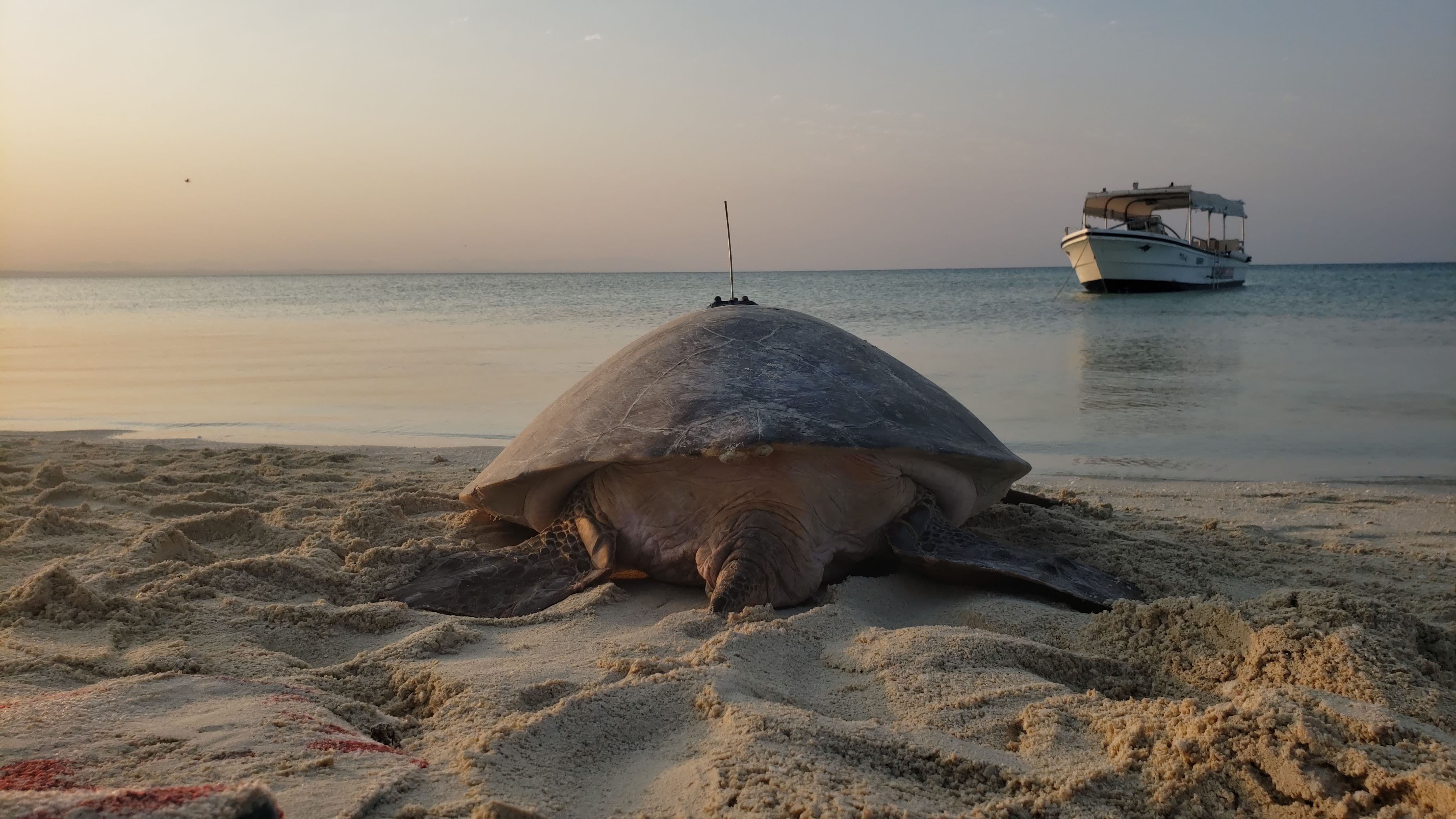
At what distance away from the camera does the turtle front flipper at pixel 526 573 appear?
2.52 metres

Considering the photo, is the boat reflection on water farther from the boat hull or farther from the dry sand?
the boat hull

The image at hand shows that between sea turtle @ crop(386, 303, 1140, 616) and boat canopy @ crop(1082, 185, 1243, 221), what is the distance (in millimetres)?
22991

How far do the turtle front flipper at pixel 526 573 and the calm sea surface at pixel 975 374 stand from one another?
3040 millimetres

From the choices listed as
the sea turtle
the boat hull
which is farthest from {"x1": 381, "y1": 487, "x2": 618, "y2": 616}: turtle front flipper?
the boat hull

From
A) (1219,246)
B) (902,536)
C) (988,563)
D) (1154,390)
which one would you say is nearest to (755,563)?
(902,536)

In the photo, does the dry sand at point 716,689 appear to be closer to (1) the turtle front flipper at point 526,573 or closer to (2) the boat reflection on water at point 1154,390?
(1) the turtle front flipper at point 526,573

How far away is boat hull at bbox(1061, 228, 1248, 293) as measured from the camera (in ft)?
75.7

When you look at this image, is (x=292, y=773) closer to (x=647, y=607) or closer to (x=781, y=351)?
(x=647, y=607)

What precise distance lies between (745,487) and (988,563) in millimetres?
769

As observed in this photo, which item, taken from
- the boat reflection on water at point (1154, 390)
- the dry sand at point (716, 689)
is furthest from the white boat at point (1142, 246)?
the dry sand at point (716, 689)

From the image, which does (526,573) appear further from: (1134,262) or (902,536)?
(1134,262)

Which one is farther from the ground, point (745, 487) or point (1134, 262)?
point (1134, 262)

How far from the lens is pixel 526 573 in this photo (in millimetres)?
2746

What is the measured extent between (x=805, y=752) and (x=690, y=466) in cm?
138
